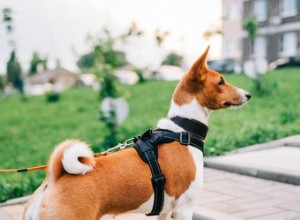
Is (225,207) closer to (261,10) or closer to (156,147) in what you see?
(156,147)

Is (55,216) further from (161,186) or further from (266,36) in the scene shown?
(266,36)

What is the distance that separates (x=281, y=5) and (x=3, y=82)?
112ft

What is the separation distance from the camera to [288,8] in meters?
35.5

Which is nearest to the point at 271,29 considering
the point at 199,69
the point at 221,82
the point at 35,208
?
the point at 221,82

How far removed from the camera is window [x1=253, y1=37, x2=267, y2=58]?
37.4 meters

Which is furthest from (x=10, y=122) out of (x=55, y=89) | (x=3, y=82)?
(x=3, y=82)

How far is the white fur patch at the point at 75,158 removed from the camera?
9.90 feet

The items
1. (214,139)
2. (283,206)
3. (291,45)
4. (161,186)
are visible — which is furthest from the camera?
(291,45)

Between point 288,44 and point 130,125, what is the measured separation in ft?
88.8

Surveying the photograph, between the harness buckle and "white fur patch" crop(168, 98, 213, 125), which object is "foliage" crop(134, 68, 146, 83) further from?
the harness buckle

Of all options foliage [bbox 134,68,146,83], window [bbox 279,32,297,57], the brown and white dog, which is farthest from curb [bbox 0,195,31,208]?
window [bbox 279,32,297,57]

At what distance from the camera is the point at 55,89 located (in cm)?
2314

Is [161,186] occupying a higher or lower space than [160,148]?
lower

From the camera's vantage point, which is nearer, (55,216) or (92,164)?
(55,216)
